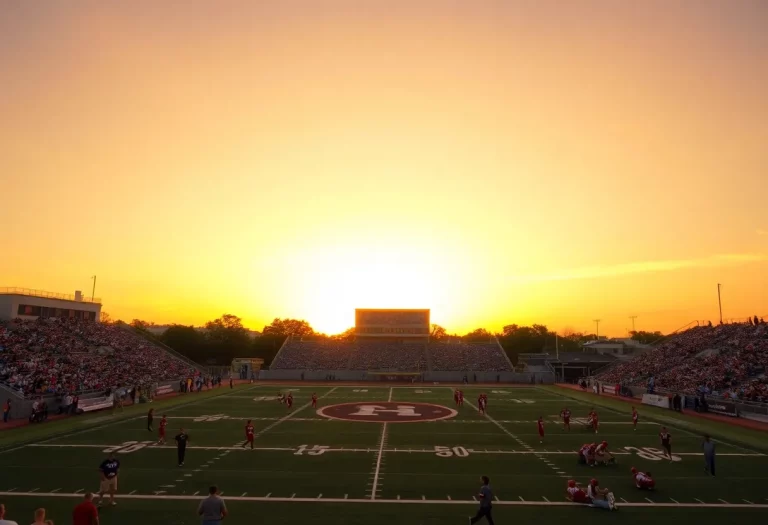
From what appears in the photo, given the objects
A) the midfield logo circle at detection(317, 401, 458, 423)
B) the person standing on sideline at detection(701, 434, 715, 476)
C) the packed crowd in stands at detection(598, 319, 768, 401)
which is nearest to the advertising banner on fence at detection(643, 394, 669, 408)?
the packed crowd in stands at detection(598, 319, 768, 401)

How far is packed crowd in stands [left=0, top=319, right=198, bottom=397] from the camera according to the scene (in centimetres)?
3722

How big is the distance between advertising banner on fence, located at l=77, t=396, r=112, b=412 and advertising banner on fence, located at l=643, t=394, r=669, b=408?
42657mm

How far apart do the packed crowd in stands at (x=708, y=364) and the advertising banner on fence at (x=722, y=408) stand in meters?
1.27

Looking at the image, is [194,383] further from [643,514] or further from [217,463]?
[643,514]

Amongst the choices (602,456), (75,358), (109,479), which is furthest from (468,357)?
(109,479)

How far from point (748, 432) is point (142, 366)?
50.6 m

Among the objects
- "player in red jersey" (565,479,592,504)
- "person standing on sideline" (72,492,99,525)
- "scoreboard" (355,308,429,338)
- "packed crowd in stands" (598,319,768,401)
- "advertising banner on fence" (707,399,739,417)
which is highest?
"scoreboard" (355,308,429,338)

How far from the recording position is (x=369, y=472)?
63.4 ft

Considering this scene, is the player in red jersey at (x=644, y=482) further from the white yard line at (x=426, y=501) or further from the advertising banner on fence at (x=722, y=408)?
the advertising banner on fence at (x=722, y=408)

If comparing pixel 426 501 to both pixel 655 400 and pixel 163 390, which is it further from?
pixel 163 390

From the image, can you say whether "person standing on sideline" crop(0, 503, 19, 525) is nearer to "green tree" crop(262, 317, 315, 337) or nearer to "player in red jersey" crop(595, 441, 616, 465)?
"player in red jersey" crop(595, 441, 616, 465)

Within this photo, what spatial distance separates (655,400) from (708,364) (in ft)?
25.6

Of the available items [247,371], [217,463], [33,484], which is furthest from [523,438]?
[247,371]

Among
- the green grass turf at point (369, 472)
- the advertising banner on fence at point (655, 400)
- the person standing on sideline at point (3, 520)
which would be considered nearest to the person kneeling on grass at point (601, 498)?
the green grass turf at point (369, 472)
